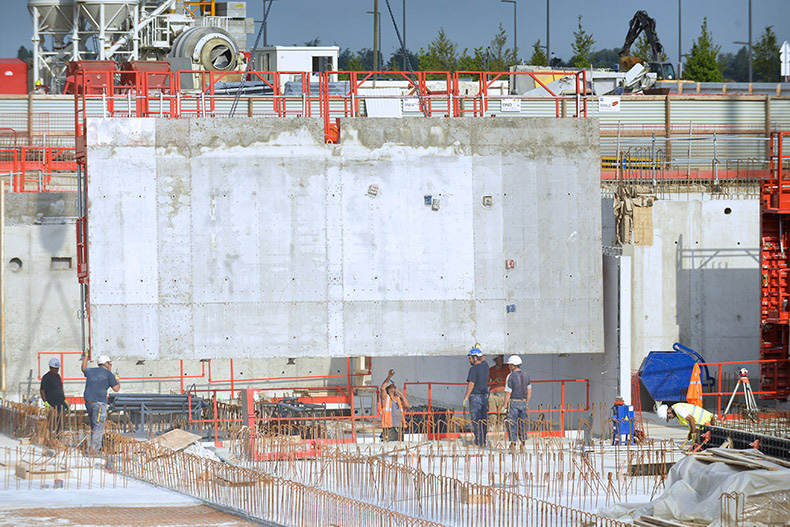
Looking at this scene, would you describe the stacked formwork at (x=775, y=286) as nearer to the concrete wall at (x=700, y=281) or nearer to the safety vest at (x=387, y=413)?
the concrete wall at (x=700, y=281)

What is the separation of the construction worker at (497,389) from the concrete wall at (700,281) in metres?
Answer: 3.48

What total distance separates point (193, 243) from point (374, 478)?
6.41 meters

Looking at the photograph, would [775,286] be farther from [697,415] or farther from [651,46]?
[651,46]

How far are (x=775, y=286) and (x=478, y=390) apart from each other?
7.66 metres

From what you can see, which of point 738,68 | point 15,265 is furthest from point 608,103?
point 738,68

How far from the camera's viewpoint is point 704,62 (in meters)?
67.2

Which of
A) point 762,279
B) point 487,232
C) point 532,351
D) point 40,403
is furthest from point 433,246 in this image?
point 40,403

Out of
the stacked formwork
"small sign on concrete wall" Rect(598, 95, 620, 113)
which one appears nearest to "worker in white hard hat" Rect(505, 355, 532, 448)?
the stacked formwork

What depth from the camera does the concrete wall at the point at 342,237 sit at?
2050cm

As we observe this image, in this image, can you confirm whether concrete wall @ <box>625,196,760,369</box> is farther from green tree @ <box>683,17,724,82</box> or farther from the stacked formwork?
green tree @ <box>683,17,724,82</box>

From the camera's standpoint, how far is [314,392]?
98.3 feet

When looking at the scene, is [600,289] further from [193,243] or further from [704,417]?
[193,243]

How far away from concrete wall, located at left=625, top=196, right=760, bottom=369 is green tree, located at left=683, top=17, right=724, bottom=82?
41959mm

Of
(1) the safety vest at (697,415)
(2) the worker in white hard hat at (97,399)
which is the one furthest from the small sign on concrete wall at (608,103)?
(2) the worker in white hard hat at (97,399)
